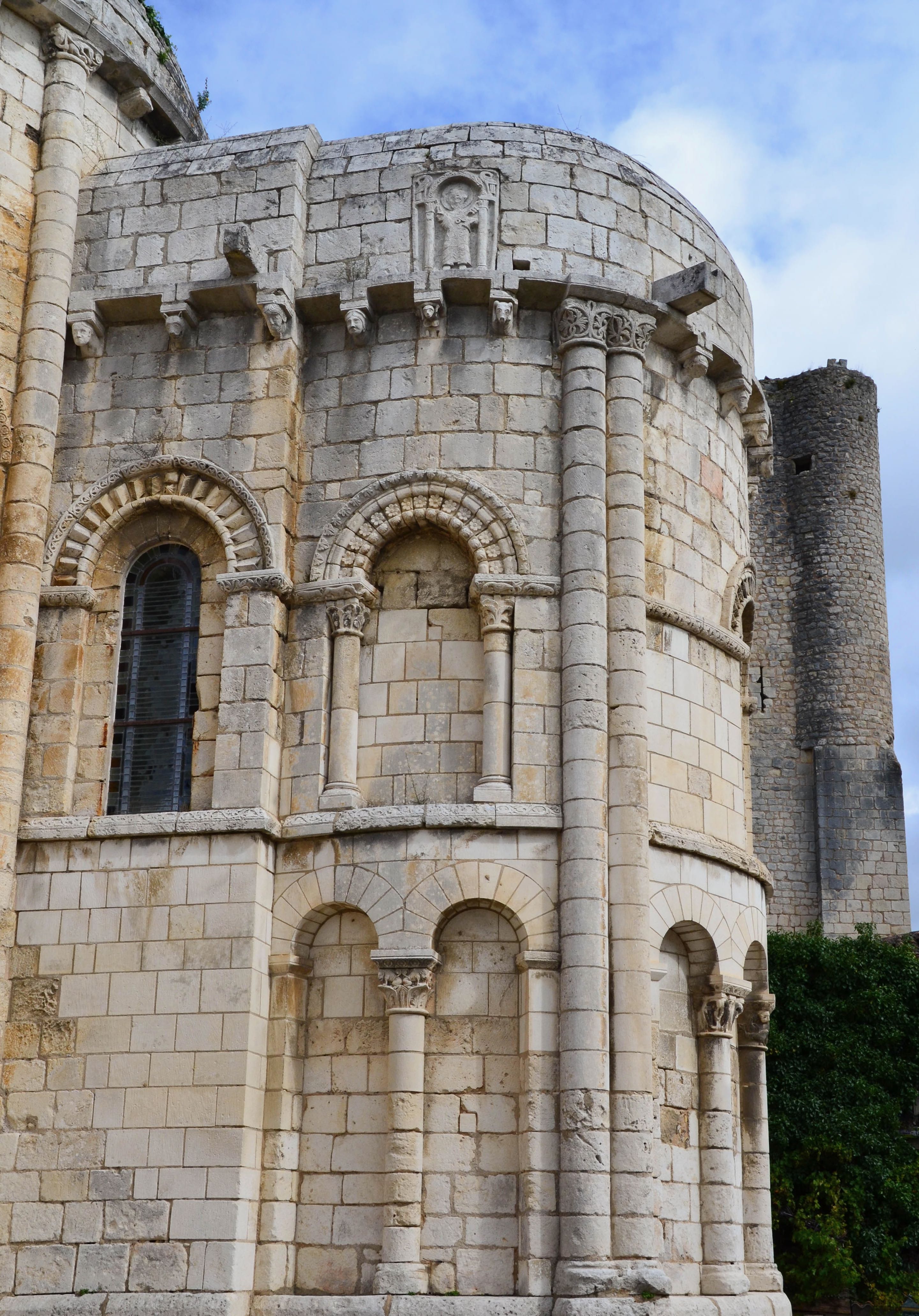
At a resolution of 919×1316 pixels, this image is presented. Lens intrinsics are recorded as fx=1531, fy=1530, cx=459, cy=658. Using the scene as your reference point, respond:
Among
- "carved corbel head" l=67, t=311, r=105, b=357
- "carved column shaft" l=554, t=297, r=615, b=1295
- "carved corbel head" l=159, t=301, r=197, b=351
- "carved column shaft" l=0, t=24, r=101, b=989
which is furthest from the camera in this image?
"carved corbel head" l=67, t=311, r=105, b=357

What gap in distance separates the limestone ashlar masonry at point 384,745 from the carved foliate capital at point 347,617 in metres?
0.03

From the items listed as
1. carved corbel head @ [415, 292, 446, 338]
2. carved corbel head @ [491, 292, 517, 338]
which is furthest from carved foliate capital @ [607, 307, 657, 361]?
carved corbel head @ [415, 292, 446, 338]

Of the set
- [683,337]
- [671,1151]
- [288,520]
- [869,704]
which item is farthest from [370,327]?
[869,704]

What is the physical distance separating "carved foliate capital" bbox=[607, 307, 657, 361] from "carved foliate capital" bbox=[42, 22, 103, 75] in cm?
536

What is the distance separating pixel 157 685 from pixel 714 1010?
206 inches

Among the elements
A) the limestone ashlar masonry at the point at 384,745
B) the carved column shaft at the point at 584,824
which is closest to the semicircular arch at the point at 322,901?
the limestone ashlar masonry at the point at 384,745

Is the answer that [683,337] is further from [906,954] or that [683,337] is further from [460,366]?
A: [906,954]

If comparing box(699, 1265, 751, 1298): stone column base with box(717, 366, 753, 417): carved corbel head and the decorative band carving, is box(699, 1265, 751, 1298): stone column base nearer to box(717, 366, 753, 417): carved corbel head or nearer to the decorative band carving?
the decorative band carving

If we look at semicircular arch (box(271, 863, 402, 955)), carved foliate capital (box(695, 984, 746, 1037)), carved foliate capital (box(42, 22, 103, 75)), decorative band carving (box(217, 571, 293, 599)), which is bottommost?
carved foliate capital (box(695, 984, 746, 1037))

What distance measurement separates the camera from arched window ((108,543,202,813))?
12328 mm

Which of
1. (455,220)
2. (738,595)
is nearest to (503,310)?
(455,220)

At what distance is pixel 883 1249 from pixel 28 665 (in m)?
14.6

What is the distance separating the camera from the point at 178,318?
13.0 m

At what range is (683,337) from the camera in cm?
1345
